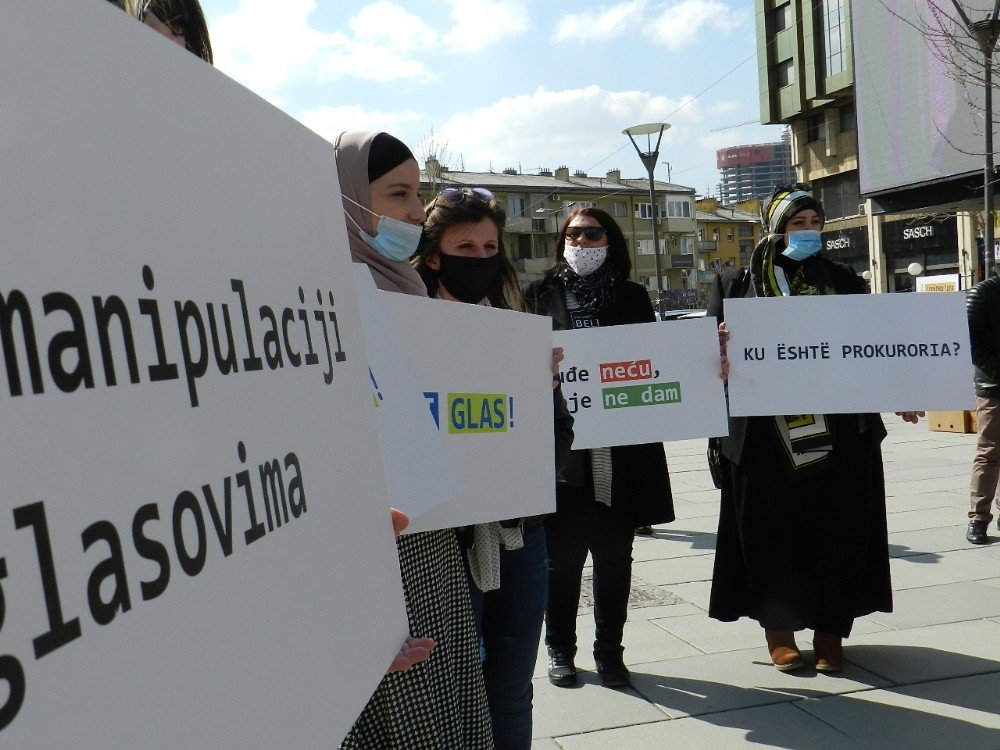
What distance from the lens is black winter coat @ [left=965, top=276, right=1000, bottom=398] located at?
606cm

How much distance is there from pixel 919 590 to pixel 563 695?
2286 millimetres

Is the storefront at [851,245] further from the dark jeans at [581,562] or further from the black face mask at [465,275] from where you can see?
the black face mask at [465,275]

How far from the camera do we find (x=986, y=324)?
613 centimetres

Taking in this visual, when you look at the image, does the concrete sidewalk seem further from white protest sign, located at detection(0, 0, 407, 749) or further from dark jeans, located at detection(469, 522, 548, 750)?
white protest sign, located at detection(0, 0, 407, 749)

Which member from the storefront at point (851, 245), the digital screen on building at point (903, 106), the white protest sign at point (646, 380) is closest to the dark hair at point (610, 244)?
the white protest sign at point (646, 380)

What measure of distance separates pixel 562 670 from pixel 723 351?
1.54 meters

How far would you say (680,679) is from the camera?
13.6 ft

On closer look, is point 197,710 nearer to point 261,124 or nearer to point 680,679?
point 261,124

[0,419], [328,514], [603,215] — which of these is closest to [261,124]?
[328,514]

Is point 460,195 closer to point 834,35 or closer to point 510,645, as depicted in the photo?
point 510,645

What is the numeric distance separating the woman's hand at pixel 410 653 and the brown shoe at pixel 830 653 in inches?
117

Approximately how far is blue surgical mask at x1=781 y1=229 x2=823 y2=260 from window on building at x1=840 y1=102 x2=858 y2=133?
35.7m

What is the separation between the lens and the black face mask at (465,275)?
2.76m

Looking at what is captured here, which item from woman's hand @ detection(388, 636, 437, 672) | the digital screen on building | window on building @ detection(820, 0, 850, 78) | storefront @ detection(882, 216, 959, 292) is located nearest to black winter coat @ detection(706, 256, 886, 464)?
woman's hand @ detection(388, 636, 437, 672)
